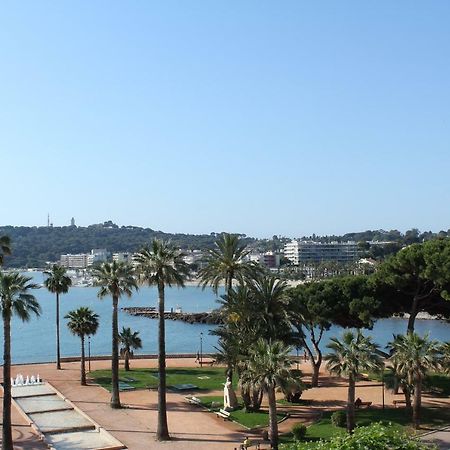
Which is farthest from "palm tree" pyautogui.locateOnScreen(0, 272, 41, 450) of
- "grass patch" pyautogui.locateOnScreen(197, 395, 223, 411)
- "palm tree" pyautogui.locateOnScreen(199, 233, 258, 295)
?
"grass patch" pyautogui.locateOnScreen(197, 395, 223, 411)

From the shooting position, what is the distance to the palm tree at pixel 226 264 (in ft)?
114

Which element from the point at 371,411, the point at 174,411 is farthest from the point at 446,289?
the point at 174,411

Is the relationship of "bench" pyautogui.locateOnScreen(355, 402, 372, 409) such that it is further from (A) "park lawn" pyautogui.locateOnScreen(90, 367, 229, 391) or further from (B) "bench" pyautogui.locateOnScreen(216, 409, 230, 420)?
(A) "park lawn" pyautogui.locateOnScreen(90, 367, 229, 391)

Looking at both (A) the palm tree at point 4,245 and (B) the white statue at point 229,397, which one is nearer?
(A) the palm tree at point 4,245

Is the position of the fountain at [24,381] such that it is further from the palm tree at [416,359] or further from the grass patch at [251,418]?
the palm tree at [416,359]

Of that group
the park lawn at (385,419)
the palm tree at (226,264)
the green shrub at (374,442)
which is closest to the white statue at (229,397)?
the park lawn at (385,419)

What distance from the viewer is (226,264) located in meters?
34.8

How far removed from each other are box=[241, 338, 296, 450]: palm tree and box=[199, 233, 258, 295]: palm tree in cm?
887

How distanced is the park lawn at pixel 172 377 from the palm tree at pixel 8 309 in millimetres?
14379

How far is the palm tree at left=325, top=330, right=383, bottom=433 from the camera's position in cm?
2705

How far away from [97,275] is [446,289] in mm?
20890

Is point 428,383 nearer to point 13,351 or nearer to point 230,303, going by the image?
point 230,303

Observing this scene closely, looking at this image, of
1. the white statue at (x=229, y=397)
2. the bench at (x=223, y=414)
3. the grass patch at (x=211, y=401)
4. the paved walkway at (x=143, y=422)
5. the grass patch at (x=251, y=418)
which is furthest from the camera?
the grass patch at (x=211, y=401)

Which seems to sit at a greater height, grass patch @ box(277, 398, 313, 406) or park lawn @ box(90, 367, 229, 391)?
grass patch @ box(277, 398, 313, 406)
